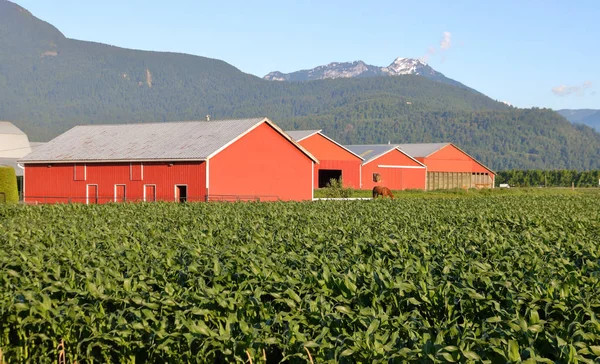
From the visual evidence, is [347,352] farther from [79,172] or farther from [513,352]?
[79,172]

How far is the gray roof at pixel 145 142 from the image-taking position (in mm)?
43672

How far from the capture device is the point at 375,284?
7793 millimetres

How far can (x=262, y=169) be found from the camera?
4541cm

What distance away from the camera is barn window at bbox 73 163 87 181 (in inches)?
1832

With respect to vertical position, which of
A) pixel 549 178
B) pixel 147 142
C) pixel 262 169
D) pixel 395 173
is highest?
pixel 147 142

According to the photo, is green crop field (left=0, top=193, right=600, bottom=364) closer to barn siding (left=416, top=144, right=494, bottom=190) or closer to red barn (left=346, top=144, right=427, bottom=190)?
red barn (left=346, top=144, right=427, bottom=190)

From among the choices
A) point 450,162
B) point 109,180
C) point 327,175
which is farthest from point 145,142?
point 450,162

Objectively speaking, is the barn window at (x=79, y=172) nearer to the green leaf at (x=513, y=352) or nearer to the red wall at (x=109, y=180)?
the red wall at (x=109, y=180)

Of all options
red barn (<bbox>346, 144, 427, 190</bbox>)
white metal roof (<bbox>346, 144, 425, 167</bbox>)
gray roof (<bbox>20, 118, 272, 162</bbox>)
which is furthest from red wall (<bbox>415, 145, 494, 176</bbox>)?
gray roof (<bbox>20, 118, 272, 162</bbox>)

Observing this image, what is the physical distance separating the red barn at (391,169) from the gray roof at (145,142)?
81.4 ft

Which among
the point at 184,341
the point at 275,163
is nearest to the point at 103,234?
the point at 184,341

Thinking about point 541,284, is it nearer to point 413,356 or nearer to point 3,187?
point 413,356

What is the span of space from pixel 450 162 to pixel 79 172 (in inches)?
1998

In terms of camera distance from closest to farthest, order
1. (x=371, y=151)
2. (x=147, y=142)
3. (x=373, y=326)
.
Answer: (x=373, y=326)
(x=147, y=142)
(x=371, y=151)
